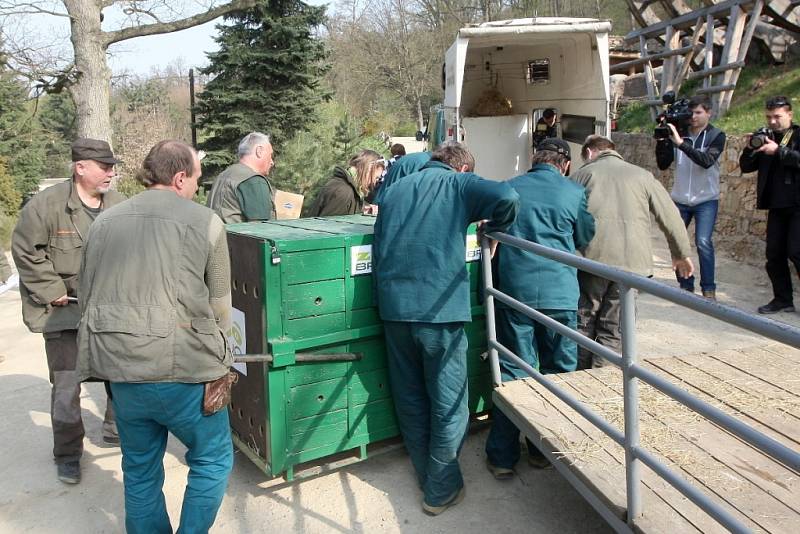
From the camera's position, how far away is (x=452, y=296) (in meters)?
3.47

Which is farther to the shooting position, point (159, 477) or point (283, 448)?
point (283, 448)

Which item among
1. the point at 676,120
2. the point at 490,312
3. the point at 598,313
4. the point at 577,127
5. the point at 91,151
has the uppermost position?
the point at 577,127

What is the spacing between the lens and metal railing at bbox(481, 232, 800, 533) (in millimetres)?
1823

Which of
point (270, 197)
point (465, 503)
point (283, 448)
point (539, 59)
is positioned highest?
point (539, 59)

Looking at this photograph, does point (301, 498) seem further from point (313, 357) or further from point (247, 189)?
point (247, 189)

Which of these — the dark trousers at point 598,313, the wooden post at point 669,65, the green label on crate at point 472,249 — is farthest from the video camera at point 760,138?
the wooden post at point 669,65

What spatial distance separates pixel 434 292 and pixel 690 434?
1349 millimetres

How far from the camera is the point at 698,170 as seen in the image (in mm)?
7098

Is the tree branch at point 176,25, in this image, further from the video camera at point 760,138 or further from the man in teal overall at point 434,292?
the man in teal overall at point 434,292

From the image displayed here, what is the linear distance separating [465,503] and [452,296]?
3.74 ft

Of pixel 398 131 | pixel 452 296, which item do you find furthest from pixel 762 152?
pixel 398 131

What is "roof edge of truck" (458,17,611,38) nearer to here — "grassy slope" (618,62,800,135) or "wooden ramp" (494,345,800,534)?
"grassy slope" (618,62,800,135)

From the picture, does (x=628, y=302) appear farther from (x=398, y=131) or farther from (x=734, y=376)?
(x=398, y=131)

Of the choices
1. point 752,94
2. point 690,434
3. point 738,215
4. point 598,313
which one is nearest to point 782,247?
point 738,215
